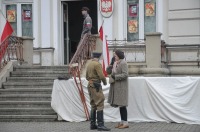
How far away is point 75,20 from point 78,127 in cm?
1083

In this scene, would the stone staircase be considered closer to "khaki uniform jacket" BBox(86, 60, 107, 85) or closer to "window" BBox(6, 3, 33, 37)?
"khaki uniform jacket" BBox(86, 60, 107, 85)

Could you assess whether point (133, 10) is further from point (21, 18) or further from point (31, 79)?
point (31, 79)

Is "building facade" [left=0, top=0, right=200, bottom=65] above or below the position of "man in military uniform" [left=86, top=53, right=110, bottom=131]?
above

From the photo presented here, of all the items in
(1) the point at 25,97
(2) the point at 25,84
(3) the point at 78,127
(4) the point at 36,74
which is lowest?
(3) the point at 78,127

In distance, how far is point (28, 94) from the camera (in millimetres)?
15023

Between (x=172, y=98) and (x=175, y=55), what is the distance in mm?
5219

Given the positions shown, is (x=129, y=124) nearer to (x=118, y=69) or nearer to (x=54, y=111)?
(x=118, y=69)

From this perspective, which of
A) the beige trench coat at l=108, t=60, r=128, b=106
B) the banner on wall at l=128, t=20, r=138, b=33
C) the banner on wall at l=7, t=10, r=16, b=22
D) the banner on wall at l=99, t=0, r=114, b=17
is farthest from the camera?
the banner on wall at l=7, t=10, r=16, b=22

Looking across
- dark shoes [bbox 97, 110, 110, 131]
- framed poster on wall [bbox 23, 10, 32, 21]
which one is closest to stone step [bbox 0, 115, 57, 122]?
dark shoes [bbox 97, 110, 110, 131]

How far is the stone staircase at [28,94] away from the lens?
1394 cm

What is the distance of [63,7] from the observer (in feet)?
66.5

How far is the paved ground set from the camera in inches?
459

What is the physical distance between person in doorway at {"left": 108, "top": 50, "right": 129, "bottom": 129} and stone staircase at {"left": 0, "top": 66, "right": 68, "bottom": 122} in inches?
96.5

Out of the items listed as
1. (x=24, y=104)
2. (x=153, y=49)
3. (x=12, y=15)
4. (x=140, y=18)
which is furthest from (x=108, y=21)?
(x=24, y=104)
